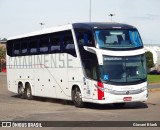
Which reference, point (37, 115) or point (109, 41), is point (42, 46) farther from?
point (37, 115)

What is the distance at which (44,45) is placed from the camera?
24781mm

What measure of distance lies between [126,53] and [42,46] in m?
6.02

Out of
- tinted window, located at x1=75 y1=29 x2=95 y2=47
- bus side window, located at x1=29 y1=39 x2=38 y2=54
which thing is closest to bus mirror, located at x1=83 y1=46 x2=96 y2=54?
tinted window, located at x1=75 y1=29 x2=95 y2=47

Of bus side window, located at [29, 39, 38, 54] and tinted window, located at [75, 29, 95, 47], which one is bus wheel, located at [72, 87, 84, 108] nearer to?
tinted window, located at [75, 29, 95, 47]

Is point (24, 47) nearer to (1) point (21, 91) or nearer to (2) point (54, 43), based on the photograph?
(1) point (21, 91)

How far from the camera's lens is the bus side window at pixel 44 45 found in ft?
80.1

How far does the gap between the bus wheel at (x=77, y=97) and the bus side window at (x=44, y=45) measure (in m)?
3.38

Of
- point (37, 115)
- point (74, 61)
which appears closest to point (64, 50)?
point (74, 61)

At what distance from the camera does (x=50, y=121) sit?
49.8 feet

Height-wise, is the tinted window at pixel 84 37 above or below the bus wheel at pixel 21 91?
above

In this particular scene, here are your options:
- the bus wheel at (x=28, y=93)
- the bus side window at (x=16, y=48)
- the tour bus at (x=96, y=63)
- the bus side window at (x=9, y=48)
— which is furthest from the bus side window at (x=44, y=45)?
the bus side window at (x=9, y=48)

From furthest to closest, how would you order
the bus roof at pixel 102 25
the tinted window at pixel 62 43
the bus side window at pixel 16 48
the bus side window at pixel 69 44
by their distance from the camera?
the bus side window at pixel 16 48 → the tinted window at pixel 62 43 → the bus side window at pixel 69 44 → the bus roof at pixel 102 25

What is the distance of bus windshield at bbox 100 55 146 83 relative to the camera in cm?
2008

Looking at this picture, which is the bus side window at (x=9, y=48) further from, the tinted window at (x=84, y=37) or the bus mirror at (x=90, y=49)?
the bus mirror at (x=90, y=49)
